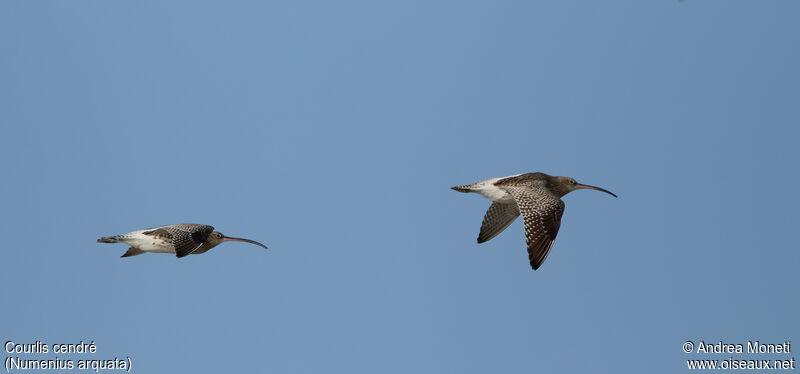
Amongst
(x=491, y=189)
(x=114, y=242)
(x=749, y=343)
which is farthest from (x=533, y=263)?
(x=114, y=242)

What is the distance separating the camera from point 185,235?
20.5m

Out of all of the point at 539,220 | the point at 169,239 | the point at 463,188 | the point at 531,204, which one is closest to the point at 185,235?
the point at 169,239

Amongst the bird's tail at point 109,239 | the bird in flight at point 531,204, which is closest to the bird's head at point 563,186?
the bird in flight at point 531,204

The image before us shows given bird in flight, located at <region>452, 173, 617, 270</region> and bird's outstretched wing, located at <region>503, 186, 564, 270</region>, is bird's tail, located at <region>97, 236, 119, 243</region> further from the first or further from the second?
bird's outstretched wing, located at <region>503, 186, 564, 270</region>

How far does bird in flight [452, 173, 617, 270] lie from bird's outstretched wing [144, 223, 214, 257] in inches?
216

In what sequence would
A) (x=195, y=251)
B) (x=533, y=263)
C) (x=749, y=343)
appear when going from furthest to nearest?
(x=195, y=251), (x=749, y=343), (x=533, y=263)

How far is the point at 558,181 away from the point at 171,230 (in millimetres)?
8304

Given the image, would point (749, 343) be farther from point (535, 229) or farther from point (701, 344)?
point (535, 229)

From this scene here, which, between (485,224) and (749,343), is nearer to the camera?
(749,343)

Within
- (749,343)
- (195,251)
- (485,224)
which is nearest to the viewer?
(749,343)

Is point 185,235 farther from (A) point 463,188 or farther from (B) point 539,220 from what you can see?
(B) point 539,220

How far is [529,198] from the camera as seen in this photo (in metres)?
19.6

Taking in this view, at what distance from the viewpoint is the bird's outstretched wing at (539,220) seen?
59.6 feet

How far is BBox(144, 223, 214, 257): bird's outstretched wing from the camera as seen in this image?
20.0 meters
